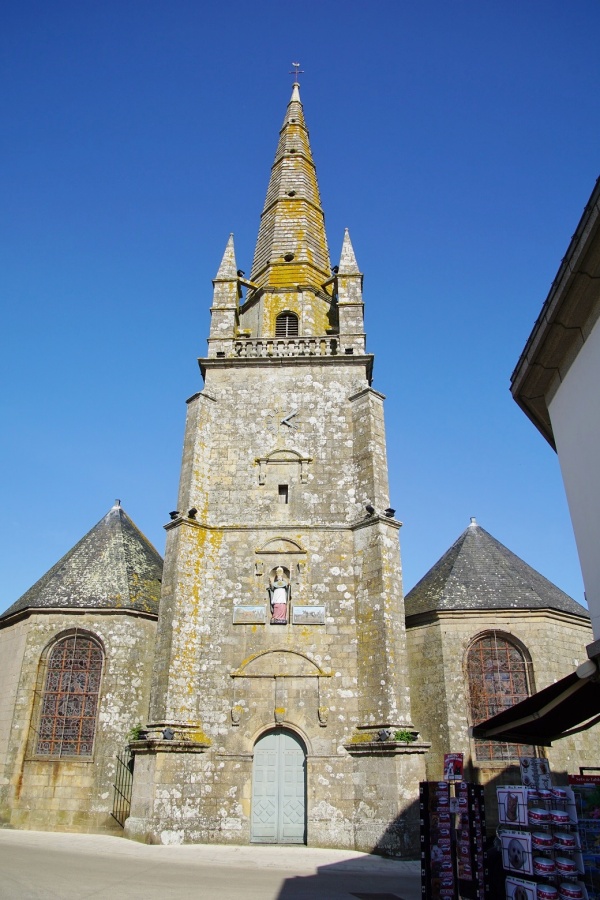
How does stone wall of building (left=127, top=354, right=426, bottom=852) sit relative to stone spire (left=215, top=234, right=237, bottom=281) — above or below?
below

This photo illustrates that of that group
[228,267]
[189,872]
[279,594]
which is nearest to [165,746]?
[189,872]

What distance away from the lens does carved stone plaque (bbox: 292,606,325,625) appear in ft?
46.3

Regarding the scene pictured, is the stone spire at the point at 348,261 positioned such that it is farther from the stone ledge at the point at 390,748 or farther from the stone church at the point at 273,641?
the stone ledge at the point at 390,748

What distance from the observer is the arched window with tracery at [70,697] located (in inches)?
592

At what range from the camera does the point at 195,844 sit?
12062mm

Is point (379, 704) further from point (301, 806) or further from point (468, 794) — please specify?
point (468, 794)

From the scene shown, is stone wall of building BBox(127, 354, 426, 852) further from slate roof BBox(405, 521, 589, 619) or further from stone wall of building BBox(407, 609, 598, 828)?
slate roof BBox(405, 521, 589, 619)

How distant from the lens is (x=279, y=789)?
12844 millimetres

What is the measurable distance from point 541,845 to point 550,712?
1298mm

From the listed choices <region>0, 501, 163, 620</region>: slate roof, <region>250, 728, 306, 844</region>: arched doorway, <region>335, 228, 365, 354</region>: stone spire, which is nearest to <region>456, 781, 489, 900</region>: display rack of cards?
<region>250, 728, 306, 844</region>: arched doorway

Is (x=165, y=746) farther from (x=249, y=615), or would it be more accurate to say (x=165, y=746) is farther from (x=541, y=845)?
(x=541, y=845)

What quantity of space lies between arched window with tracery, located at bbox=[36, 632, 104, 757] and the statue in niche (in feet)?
15.9

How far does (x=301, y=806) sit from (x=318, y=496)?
21.5ft

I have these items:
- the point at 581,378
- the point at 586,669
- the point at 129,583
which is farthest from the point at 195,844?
the point at 581,378
